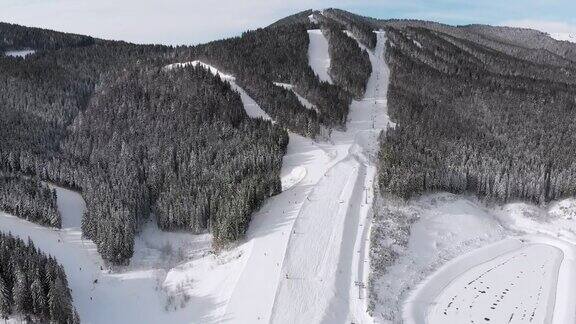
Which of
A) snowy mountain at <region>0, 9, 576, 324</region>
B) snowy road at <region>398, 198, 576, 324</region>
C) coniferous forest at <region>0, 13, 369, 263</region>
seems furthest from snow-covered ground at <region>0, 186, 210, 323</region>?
snowy road at <region>398, 198, 576, 324</region>

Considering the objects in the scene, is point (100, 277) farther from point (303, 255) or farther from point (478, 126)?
point (478, 126)

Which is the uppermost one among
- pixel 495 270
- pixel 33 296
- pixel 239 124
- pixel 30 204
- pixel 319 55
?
pixel 319 55

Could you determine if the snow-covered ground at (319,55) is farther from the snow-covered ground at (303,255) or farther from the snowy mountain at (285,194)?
the snow-covered ground at (303,255)

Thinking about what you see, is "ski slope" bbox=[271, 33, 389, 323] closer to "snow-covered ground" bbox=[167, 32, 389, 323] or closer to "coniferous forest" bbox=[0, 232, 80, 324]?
"snow-covered ground" bbox=[167, 32, 389, 323]

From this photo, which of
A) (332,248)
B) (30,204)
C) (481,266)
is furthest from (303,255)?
(30,204)

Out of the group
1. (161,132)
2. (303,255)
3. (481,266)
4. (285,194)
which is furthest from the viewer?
(161,132)

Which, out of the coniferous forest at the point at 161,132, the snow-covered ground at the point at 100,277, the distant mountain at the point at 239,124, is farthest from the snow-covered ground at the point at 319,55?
the snow-covered ground at the point at 100,277
